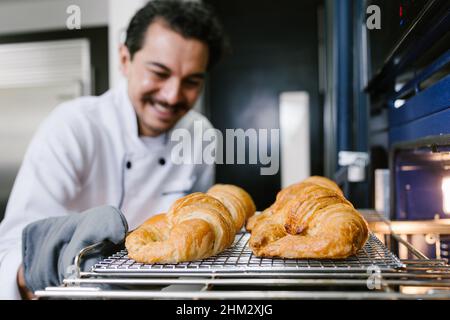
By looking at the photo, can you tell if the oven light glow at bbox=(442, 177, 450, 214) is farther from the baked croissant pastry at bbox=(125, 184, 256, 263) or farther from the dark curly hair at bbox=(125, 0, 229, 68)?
the dark curly hair at bbox=(125, 0, 229, 68)

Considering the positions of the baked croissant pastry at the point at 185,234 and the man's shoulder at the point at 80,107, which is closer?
the baked croissant pastry at the point at 185,234

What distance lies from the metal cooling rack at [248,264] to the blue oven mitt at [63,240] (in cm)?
3

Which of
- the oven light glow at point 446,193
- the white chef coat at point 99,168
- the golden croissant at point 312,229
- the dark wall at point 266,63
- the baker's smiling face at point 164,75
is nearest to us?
the golden croissant at point 312,229

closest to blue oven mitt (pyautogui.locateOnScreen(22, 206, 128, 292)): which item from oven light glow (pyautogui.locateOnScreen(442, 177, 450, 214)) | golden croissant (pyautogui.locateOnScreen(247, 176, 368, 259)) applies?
golden croissant (pyautogui.locateOnScreen(247, 176, 368, 259))

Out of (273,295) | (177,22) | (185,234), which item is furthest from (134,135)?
(273,295)

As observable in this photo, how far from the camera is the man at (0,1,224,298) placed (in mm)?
1055

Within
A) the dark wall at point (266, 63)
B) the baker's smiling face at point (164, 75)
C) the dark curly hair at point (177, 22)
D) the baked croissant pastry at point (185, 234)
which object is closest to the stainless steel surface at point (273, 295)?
the baked croissant pastry at point (185, 234)

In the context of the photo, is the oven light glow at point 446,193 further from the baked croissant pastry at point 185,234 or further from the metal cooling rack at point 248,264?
the baked croissant pastry at point 185,234

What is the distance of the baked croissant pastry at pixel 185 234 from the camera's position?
1.58 feet

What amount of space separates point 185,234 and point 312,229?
15cm

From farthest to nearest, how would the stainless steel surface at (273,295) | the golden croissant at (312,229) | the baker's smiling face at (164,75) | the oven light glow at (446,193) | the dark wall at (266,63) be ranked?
the dark wall at (266,63) < the baker's smiling face at (164,75) < the oven light glow at (446,193) < the golden croissant at (312,229) < the stainless steel surface at (273,295)

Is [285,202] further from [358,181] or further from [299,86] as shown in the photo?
[299,86]

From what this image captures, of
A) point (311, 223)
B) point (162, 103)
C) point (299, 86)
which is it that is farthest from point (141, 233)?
point (299, 86)

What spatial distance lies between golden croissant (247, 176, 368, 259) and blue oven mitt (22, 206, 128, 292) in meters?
0.17
